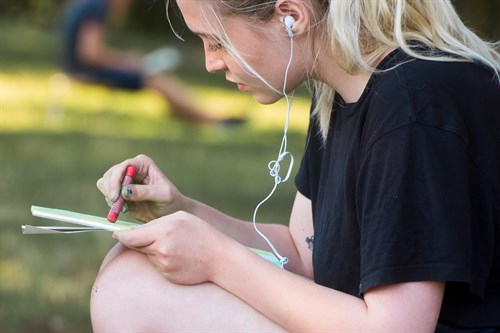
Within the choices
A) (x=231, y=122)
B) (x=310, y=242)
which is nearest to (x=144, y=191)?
(x=310, y=242)

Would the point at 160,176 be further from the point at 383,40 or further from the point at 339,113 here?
the point at 383,40

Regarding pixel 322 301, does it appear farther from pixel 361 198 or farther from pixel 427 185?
pixel 427 185

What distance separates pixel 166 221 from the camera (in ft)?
6.65

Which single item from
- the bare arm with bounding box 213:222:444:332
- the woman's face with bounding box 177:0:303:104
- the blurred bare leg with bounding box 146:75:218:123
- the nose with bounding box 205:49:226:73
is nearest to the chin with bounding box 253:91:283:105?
the woman's face with bounding box 177:0:303:104

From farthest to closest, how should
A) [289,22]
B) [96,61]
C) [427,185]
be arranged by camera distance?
[96,61] → [289,22] → [427,185]

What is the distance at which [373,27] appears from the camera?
2039 millimetres

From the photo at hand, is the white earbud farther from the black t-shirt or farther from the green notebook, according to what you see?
the green notebook

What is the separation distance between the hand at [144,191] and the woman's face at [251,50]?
1.12 feet

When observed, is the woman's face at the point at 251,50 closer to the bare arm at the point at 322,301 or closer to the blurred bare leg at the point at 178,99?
the bare arm at the point at 322,301

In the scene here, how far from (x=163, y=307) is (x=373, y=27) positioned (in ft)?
2.43

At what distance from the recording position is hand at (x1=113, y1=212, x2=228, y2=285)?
2008 mm

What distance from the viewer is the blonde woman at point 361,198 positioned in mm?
1850

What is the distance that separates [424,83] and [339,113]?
0.33m

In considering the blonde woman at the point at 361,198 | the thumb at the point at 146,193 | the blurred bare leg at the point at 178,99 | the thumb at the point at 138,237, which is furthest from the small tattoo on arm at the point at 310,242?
the blurred bare leg at the point at 178,99
